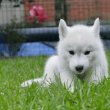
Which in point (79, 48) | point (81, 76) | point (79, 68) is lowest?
point (81, 76)

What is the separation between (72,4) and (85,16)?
52 cm

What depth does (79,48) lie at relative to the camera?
521 cm

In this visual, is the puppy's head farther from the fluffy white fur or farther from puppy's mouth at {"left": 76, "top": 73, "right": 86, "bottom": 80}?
puppy's mouth at {"left": 76, "top": 73, "right": 86, "bottom": 80}

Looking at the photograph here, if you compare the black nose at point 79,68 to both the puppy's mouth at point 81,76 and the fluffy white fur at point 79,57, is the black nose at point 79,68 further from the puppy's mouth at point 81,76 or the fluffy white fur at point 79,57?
the puppy's mouth at point 81,76

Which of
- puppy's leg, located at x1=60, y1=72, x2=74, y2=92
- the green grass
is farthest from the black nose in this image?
the green grass

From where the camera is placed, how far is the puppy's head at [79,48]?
17.0ft

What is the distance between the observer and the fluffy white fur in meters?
5.20

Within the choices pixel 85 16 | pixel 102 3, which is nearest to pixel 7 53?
pixel 85 16

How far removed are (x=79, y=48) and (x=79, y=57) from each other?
0.09 metres

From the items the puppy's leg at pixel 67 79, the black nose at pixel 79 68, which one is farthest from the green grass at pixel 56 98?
the black nose at pixel 79 68

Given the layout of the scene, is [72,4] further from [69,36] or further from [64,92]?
[64,92]

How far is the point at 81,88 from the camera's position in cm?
459

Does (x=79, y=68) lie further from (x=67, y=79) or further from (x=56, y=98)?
(x=56, y=98)

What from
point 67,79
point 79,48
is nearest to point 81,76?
point 67,79
